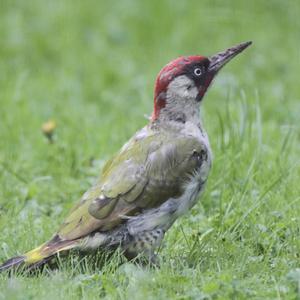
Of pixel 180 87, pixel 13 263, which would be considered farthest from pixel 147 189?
pixel 13 263

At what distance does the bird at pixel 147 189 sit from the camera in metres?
5.40

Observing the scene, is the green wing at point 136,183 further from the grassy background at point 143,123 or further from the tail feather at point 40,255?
the grassy background at point 143,123

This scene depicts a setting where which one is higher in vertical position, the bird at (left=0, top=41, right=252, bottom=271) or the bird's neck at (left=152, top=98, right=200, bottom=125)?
the bird's neck at (left=152, top=98, right=200, bottom=125)

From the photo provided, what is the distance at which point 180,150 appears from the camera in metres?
5.63

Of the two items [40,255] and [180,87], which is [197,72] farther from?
[40,255]

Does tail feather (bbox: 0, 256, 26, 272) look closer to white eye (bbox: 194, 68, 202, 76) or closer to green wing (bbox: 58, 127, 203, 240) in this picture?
green wing (bbox: 58, 127, 203, 240)

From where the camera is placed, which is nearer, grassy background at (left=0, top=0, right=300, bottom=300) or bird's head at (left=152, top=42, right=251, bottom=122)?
grassy background at (left=0, top=0, right=300, bottom=300)

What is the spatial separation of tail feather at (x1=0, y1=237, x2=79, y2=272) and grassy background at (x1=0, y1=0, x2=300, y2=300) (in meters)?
0.09

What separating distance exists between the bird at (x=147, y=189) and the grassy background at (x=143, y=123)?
0.51 ft

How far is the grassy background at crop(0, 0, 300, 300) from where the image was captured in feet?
16.6

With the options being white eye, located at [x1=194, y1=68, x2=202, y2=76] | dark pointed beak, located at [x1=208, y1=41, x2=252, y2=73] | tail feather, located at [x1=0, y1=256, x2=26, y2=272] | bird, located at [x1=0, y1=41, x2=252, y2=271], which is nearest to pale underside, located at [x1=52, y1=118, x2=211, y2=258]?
bird, located at [x1=0, y1=41, x2=252, y2=271]

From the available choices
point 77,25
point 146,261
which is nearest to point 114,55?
point 77,25

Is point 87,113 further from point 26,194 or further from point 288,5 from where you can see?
point 288,5

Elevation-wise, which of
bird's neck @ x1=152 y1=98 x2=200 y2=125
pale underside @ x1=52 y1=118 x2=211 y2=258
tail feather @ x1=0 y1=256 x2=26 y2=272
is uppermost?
bird's neck @ x1=152 y1=98 x2=200 y2=125
